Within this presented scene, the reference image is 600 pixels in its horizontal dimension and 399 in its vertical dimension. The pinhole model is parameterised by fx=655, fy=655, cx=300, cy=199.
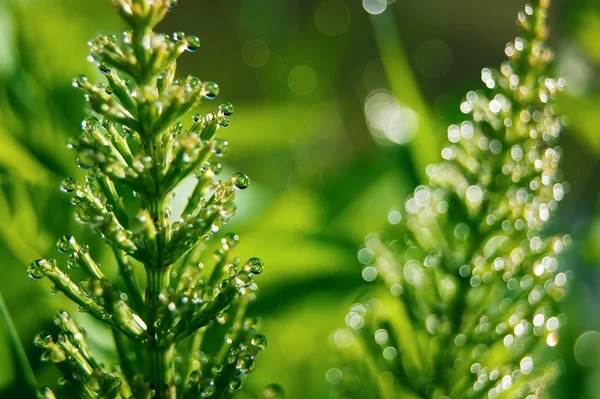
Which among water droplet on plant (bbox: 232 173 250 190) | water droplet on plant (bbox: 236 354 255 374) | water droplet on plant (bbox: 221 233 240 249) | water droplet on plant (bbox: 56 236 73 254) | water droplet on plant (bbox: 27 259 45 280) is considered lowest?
water droplet on plant (bbox: 236 354 255 374)

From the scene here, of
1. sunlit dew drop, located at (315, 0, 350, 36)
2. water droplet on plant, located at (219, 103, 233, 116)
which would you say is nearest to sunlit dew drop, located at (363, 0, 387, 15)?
sunlit dew drop, located at (315, 0, 350, 36)

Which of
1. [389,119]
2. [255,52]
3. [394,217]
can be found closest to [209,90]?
[394,217]

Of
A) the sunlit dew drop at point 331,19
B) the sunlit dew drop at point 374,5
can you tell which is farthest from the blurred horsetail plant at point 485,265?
the sunlit dew drop at point 331,19

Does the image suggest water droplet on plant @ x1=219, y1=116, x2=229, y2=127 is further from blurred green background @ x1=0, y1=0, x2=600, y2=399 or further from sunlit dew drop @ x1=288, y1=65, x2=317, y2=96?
sunlit dew drop @ x1=288, y1=65, x2=317, y2=96

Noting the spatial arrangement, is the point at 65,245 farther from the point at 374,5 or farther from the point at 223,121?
the point at 374,5

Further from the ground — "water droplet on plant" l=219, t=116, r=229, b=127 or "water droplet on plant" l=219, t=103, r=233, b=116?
"water droplet on plant" l=219, t=103, r=233, b=116

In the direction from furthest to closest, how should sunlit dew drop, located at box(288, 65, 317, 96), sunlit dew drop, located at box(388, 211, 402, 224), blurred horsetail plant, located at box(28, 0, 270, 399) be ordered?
sunlit dew drop, located at box(288, 65, 317, 96)
sunlit dew drop, located at box(388, 211, 402, 224)
blurred horsetail plant, located at box(28, 0, 270, 399)
